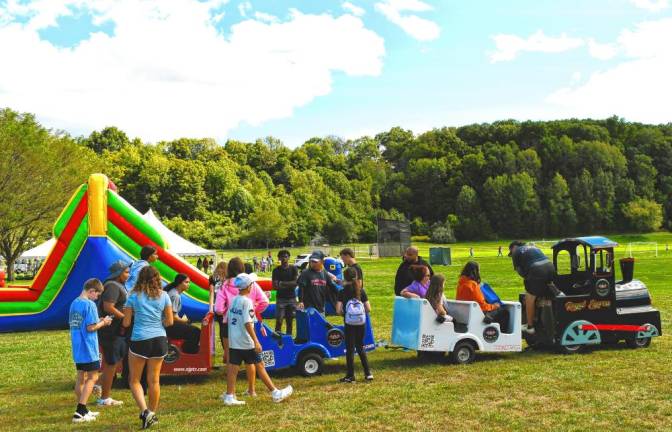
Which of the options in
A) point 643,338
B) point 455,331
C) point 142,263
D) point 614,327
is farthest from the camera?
point 643,338

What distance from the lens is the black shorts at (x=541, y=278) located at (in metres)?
9.91

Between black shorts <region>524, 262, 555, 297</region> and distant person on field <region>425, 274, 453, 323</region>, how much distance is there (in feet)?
5.30

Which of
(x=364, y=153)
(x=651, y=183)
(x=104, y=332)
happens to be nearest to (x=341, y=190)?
(x=364, y=153)

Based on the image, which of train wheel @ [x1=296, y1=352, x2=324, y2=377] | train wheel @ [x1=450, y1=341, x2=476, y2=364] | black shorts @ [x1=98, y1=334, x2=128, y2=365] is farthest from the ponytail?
black shorts @ [x1=98, y1=334, x2=128, y2=365]

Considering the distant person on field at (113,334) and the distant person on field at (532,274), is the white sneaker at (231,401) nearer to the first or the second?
the distant person on field at (113,334)

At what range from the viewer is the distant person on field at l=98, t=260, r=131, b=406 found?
7.64 metres

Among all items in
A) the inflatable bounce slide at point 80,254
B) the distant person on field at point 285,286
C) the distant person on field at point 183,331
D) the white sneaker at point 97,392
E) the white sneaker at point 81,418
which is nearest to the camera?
the white sneaker at point 81,418

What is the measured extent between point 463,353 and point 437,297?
0.96m

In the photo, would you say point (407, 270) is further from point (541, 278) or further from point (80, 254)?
point (80, 254)

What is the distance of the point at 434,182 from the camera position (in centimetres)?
9538

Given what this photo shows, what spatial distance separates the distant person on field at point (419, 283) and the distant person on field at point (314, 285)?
130cm

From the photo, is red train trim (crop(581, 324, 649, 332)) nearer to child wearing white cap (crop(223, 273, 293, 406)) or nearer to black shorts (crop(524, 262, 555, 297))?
black shorts (crop(524, 262, 555, 297))

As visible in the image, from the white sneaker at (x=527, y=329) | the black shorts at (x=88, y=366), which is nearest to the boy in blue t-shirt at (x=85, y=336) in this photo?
the black shorts at (x=88, y=366)

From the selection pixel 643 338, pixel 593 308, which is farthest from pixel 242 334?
pixel 643 338
